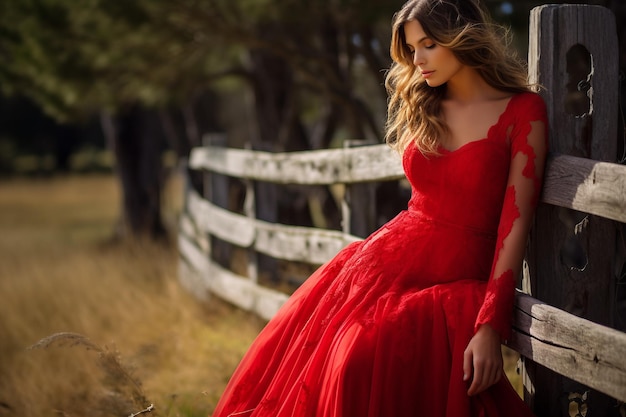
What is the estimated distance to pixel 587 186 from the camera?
210 cm

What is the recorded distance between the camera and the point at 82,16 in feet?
21.0

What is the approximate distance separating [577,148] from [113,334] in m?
4.38

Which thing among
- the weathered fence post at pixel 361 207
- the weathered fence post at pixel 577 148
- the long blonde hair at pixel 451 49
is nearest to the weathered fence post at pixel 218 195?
the weathered fence post at pixel 361 207

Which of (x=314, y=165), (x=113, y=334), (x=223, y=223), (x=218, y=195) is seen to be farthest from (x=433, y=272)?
(x=218, y=195)

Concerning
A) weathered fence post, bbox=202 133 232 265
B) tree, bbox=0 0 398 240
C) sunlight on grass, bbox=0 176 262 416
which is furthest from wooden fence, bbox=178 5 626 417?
weathered fence post, bbox=202 133 232 265

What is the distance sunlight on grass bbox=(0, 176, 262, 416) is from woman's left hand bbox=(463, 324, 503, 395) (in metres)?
1.05

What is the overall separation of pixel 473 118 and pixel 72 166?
37081 millimetres

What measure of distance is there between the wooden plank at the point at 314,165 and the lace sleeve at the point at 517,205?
0.95 meters

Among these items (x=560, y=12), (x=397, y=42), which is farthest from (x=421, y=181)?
(x=560, y=12)

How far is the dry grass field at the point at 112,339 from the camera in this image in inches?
134

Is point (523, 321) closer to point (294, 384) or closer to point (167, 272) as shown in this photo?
point (294, 384)

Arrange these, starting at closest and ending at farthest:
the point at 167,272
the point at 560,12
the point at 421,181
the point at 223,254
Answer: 1. the point at 560,12
2. the point at 421,181
3. the point at 223,254
4. the point at 167,272

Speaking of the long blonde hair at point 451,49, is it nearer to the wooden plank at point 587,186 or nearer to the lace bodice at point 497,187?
the lace bodice at point 497,187

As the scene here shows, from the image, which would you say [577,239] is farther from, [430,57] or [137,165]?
[137,165]
